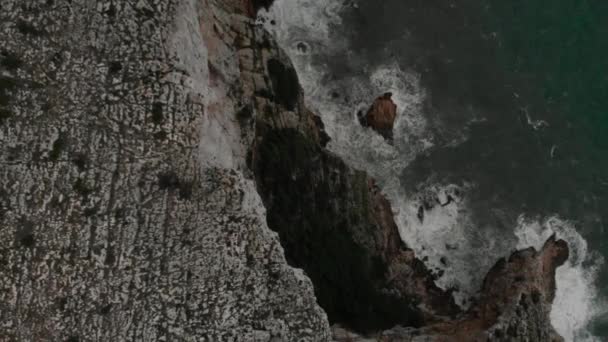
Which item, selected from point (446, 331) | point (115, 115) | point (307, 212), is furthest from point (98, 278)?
point (446, 331)

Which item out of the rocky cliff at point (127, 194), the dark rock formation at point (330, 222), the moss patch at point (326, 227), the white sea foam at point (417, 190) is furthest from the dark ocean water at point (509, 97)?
the rocky cliff at point (127, 194)

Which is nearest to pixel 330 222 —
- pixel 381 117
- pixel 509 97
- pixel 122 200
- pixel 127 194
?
pixel 381 117

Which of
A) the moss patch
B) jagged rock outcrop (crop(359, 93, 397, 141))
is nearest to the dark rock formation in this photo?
the moss patch

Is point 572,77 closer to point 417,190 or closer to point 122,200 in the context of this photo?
point 417,190

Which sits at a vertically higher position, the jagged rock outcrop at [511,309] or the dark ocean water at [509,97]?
the dark ocean water at [509,97]

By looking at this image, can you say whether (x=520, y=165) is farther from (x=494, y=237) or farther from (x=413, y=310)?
(x=413, y=310)

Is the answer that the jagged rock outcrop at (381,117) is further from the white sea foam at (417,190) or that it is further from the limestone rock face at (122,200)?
the limestone rock face at (122,200)
